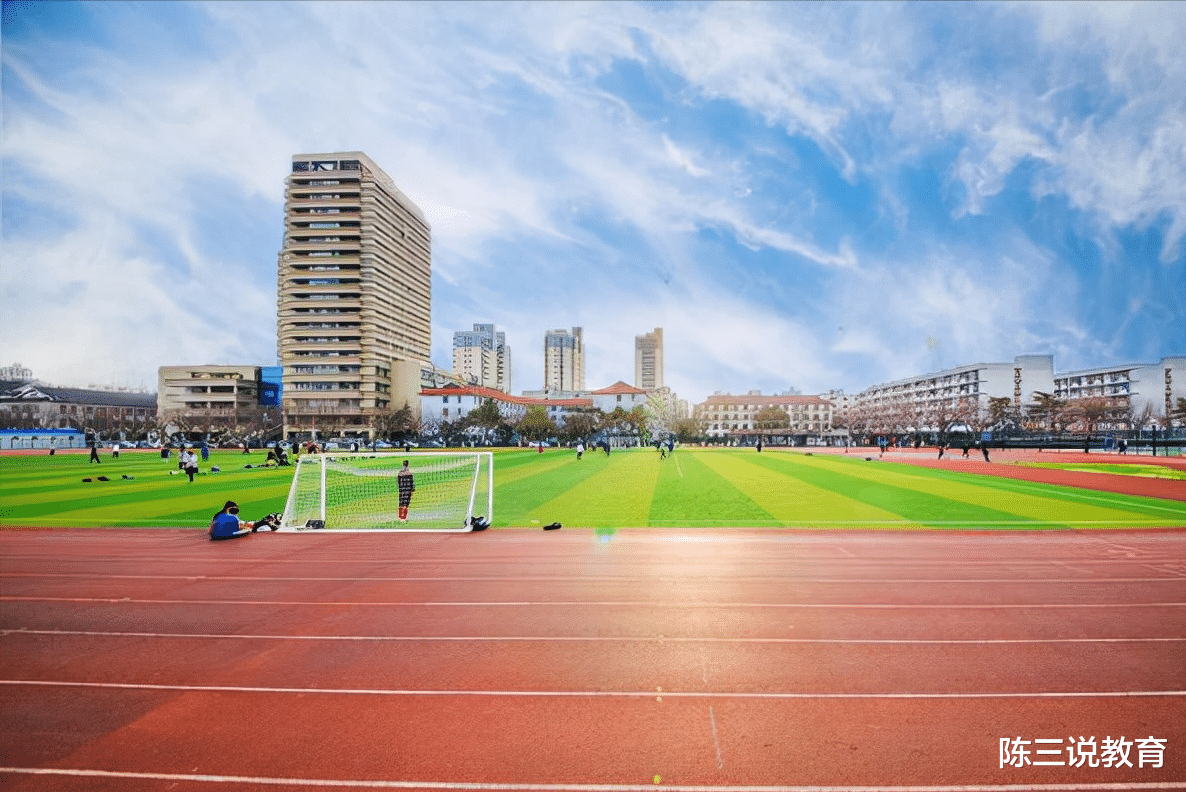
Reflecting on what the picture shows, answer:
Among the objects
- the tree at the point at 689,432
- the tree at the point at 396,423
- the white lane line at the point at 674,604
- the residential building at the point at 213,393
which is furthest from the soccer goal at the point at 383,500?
the tree at the point at 689,432

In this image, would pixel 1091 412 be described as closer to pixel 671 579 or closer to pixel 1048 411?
pixel 1048 411

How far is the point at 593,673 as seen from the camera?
672cm

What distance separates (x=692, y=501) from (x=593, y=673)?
1548cm

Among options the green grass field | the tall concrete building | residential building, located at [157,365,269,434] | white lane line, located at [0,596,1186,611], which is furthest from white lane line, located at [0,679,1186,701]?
residential building, located at [157,365,269,434]

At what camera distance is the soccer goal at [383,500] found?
56.3 ft

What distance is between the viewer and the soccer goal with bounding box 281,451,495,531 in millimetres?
17156

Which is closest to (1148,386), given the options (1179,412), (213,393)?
(1179,412)

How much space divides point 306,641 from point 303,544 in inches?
295

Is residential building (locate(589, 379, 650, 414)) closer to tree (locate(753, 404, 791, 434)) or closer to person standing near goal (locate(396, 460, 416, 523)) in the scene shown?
tree (locate(753, 404, 791, 434))

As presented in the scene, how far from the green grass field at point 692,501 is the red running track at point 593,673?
213 inches

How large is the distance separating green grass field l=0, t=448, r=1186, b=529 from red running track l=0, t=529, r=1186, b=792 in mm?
5411

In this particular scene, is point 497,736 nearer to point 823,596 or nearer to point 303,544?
point 823,596

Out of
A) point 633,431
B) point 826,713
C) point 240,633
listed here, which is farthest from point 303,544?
point 633,431

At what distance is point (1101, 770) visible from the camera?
4.95 m
